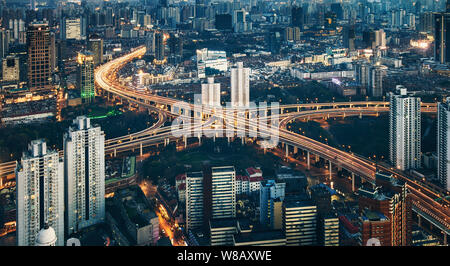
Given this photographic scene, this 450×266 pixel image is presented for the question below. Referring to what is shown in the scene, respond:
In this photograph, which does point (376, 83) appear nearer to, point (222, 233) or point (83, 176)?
point (222, 233)

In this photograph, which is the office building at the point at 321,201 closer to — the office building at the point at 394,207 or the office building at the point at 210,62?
the office building at the point at 394,207

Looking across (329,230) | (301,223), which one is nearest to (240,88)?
(301,223)

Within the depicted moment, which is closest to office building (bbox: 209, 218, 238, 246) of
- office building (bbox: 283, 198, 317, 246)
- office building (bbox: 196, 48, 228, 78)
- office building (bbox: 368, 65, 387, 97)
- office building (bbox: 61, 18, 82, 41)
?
office building (bbox: 283, 198, 317, 246)

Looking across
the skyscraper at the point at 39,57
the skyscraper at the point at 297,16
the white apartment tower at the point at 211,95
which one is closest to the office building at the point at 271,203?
the white apartment tower at the point at 211,95

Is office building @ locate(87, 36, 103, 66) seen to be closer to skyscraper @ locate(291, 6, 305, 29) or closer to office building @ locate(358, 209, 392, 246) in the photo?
skyscraper @ locate(291, 6, 305, 29)

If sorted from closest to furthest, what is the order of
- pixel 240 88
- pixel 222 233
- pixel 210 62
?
pixel 222 233 → pixel 240 88 → pixel 210 62
